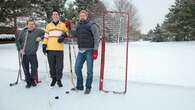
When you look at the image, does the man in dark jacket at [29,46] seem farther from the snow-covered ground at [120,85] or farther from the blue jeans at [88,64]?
the blue jeans at [88,64]

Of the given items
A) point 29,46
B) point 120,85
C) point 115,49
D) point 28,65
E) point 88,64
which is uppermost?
point 29,46

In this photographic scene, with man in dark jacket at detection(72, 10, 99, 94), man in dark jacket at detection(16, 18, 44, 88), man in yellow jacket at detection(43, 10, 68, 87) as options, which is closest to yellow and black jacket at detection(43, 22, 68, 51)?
man in yellow jacket at detection(43, 10, 68, 87)

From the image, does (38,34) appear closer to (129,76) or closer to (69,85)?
(69,85)

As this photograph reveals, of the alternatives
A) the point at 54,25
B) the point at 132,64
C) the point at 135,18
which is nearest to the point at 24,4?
the point at 132,64

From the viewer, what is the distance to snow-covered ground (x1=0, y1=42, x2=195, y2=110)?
23.7 ft

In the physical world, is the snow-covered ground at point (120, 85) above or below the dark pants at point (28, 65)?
below

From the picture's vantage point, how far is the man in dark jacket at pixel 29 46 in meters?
8.91

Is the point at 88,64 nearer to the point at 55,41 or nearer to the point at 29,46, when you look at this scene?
the point at 55,41

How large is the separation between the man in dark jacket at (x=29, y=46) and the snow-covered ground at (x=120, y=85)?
1.46ft

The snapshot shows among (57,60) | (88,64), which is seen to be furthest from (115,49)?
(88,64)

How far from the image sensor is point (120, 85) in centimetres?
911

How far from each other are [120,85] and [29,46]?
94.4 inches

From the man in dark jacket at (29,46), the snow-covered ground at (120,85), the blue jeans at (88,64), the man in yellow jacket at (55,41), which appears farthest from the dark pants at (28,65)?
the blue jeans at (88,64)

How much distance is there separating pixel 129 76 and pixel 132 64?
1.21 m
